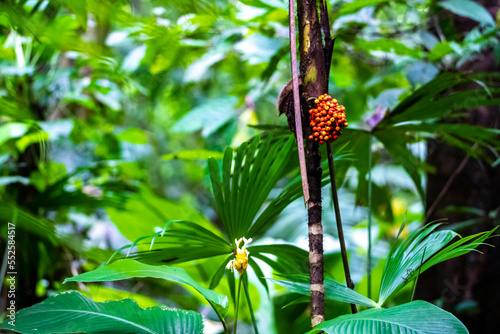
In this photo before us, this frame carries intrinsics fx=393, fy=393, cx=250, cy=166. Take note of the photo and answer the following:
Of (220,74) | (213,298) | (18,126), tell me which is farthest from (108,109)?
(213,298)

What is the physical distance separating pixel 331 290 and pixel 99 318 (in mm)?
359

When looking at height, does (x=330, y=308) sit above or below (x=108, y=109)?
below

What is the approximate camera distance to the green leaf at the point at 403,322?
1.52 feet

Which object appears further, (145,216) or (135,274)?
(145,216)

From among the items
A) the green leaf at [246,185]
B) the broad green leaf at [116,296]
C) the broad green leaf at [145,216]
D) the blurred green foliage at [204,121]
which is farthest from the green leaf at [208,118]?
the green leaf at [246,185]

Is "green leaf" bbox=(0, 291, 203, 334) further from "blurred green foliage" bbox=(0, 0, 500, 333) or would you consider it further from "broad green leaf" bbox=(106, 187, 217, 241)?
"broad green leaf" bbox=(106, 187, 217, 241)

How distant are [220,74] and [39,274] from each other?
1796 mm

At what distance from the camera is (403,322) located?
0.48 metres

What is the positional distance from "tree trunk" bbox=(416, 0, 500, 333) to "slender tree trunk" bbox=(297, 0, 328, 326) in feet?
2.88

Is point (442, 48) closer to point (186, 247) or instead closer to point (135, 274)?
point (186, 247)

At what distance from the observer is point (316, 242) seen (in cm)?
60

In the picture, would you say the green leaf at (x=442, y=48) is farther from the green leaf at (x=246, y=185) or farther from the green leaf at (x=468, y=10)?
the green leaf at (x=246, y=185)

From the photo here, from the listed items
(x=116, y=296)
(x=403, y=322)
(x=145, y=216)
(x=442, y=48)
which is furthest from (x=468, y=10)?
(x=116, y=296)

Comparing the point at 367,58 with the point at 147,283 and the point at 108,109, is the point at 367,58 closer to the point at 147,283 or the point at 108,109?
the point at 108,109
